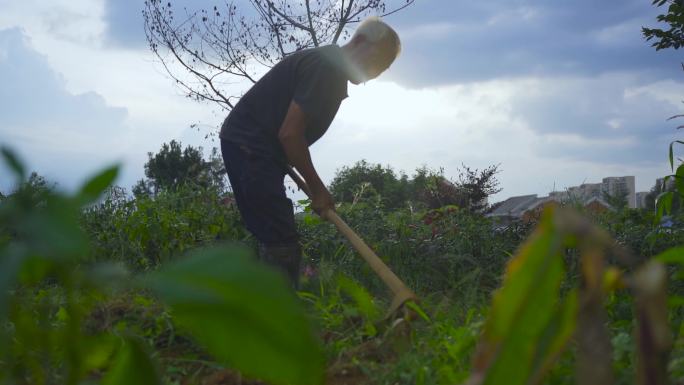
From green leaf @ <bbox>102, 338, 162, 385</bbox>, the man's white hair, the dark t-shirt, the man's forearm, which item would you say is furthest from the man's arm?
green leaf @ <bbox>102, 338, 162, 385</bbox>

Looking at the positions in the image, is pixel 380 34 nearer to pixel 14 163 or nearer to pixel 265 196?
pixel 265 196

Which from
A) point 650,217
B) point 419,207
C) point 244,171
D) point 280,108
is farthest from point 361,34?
point 419,207

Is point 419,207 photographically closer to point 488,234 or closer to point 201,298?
point 488,234

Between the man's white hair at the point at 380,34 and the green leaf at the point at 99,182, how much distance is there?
3.71 metres

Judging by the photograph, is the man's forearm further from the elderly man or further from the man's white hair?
the man's white hair

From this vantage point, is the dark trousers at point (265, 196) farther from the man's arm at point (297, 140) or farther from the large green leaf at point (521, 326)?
the large green leaf at point (521, 326)

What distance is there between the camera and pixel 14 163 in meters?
0.48

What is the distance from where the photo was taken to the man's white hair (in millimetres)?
4125

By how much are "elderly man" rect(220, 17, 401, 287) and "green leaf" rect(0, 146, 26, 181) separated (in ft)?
11.3

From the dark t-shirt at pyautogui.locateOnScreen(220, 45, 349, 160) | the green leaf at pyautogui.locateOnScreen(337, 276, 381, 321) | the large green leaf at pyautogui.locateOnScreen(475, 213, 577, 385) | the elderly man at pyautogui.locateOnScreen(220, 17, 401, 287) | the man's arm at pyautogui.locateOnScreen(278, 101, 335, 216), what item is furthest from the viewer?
the elderly man at pyautogui.locateOnScreen(220, 17, 401, 287)

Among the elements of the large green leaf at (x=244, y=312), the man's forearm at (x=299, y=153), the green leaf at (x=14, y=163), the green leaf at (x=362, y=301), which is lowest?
the green leaf at (x=362, y=301)

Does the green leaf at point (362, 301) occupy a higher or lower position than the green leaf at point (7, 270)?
lower

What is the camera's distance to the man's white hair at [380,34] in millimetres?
4125

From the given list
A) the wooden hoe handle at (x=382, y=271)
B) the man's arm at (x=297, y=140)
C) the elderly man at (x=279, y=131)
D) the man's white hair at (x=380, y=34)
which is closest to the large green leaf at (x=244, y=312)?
the wooden hoe handle at (x=382, y=271)
